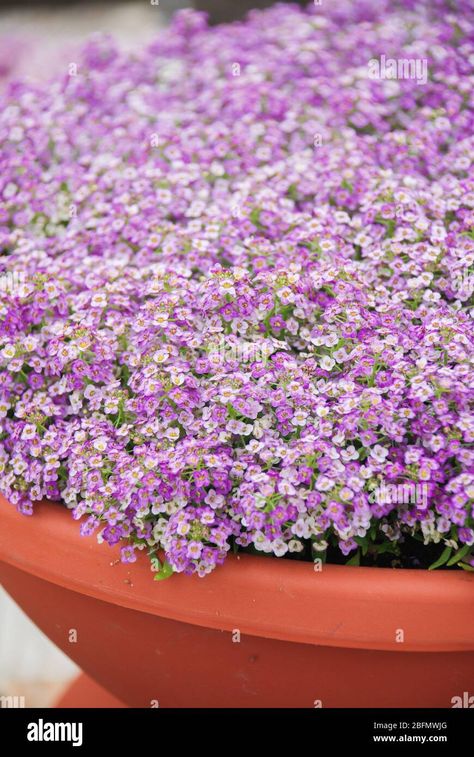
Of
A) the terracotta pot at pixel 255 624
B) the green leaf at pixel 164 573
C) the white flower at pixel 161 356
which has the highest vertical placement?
the white flower at pixel 161 356

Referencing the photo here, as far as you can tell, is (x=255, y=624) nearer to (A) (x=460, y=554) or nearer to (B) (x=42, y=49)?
(A) (x=460, y=554)

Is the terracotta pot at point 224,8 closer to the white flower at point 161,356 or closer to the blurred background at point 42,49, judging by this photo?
the blurred background at point 42,49

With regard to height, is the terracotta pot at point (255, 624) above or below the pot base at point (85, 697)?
above

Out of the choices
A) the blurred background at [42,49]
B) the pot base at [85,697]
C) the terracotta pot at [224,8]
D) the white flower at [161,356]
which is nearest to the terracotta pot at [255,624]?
the white flower at [161,356]

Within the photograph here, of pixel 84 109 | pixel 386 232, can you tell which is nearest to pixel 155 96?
pixel 84 109

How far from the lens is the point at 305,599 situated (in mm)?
1238

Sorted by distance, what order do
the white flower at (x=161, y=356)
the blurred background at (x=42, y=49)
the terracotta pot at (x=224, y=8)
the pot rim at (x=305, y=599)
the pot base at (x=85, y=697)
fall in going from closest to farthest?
the pot rim at (x=305, y=599) < the white flower at (x=161, y=356) < the pot base at (x=85, y=697) < the blurred background at (x=42, y=49) < the terracotta pot at (x=224, y=8)

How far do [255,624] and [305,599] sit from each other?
0.27 feet

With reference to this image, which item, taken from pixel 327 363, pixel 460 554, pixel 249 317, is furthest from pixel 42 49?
pixel 460 554

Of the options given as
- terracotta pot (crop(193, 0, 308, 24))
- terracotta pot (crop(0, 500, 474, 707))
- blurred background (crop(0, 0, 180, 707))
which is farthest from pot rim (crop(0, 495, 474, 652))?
terracotta pot (crop(193, 0, 308, 24))

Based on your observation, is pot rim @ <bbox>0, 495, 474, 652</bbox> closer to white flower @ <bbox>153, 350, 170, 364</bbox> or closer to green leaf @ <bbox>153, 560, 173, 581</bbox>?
green leaf @ <bbox>153, 560, 173, 581</bbox>

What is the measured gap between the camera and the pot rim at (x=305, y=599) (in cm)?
122

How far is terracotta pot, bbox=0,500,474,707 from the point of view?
1225 mm

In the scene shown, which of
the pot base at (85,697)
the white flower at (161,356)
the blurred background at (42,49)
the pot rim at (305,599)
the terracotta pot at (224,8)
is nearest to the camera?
the pot rim at (305,599)
